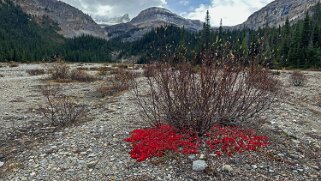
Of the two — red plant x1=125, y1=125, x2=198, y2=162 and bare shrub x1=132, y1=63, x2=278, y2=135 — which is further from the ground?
bare shrub x1=132, y1=63, x2=278, y2=135

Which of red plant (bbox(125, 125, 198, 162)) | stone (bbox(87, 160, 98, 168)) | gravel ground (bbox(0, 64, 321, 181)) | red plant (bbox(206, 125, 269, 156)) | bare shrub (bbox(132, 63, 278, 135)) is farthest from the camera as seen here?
bare shrub (bbox(132, 63, 278, 135))

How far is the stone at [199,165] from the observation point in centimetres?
752

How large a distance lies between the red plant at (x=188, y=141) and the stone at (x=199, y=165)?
630mm

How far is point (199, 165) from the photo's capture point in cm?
760

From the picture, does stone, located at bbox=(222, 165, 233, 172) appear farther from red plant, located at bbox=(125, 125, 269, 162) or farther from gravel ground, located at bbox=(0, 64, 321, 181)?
red plant, located at bbox=(125, 125, 269, 162)

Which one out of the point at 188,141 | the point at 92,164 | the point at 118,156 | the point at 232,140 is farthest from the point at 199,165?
the point at 92,164

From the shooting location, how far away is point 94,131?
10.8 m

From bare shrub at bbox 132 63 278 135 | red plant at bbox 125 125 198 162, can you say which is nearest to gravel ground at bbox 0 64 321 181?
red plant at bbox 125 125 198 162

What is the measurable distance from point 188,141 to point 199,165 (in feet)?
4.51

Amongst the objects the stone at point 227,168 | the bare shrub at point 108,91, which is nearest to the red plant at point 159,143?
the stone at point 227,168

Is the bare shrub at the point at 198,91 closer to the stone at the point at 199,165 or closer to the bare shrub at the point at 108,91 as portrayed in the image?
the stone at the point at 199,165

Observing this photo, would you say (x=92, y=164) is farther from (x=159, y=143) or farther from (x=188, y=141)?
(x=188, y=141)

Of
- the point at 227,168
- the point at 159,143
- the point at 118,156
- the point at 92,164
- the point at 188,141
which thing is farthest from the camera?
the point at 188,141

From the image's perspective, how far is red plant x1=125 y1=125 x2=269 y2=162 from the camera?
8469mm
